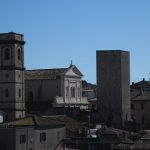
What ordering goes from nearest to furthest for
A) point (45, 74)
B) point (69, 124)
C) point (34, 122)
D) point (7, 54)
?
point (34, 122), point (69, 124), point (7, 54), point (45, 74)

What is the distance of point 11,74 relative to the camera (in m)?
73.2

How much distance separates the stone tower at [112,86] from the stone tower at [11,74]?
12235mm

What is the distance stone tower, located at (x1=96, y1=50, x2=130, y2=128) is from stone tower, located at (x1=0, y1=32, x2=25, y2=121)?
12.2 metres

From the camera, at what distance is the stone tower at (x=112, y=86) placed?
81.2 metres

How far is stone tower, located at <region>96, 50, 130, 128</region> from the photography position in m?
81.2

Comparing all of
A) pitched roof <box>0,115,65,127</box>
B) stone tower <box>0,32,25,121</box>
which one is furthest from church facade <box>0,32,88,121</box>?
pitched roof <box>0,115,65,127</box>

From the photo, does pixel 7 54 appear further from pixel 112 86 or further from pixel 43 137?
pixel 43 137

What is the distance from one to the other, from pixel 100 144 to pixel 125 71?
83.6ft

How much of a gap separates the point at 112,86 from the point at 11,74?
48.3ft

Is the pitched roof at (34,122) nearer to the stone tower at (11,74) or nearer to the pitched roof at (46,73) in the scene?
the stone tower at (11,74)

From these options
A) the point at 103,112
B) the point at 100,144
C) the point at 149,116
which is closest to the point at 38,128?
the point at 100,144

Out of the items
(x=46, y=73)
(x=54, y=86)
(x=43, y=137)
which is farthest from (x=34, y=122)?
(x=46, y=73)

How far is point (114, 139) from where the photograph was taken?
192 feet

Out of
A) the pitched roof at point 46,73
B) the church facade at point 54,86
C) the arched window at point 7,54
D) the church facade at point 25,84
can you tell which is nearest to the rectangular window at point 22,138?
the church facade at point 25,84
